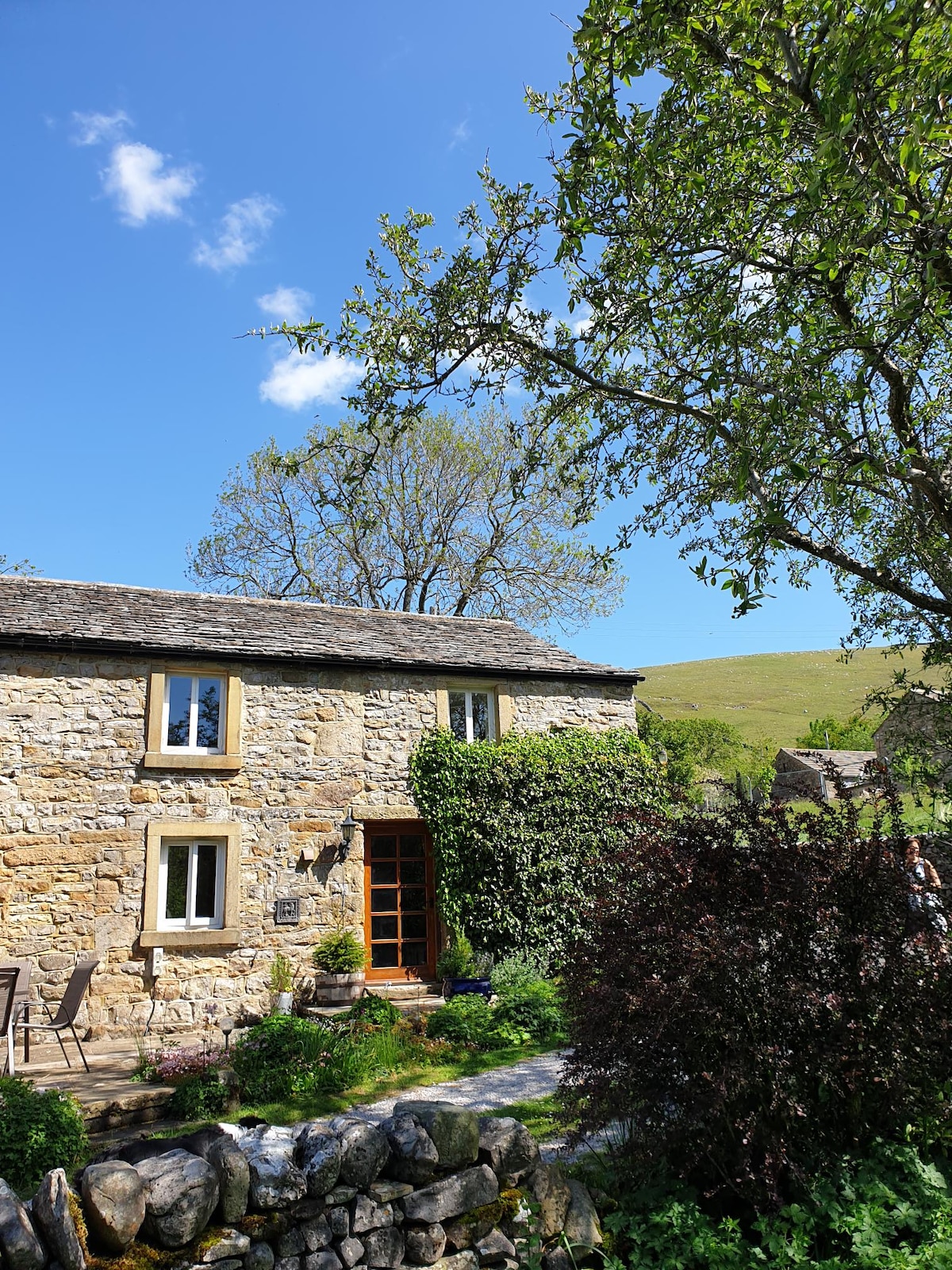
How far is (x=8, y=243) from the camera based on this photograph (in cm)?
823

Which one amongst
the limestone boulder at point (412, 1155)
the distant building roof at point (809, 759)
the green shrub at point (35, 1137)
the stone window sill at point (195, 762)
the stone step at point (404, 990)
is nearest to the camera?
the limestone boulder at point (412, 1155)

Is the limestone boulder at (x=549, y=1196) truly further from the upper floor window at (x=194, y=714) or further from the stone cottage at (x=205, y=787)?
the upper floor window at (x=194, y=714)

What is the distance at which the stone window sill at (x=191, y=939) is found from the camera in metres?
11.2

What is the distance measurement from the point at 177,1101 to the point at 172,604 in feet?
28.5

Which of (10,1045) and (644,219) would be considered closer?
(644,219)

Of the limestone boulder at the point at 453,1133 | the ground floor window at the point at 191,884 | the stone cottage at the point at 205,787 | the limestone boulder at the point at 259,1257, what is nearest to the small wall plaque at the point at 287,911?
the stone cottage at the point at 205,787

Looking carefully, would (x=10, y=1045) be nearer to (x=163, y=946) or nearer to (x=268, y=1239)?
(x=163, y=946)

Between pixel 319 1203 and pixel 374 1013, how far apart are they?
5.80 meters

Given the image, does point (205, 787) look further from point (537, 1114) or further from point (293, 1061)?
point (537, 1114)

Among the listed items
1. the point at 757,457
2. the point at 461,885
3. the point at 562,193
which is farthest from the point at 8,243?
the point at 461,885

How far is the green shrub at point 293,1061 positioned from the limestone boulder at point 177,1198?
3.82 metres

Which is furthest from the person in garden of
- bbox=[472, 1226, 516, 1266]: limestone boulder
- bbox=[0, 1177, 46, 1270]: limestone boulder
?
bbox=[0, 1177, 46, 1270]: limestone boulder

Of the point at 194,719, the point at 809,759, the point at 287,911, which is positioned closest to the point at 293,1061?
the point at 287,911

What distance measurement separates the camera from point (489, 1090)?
7605 mm
